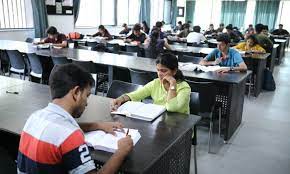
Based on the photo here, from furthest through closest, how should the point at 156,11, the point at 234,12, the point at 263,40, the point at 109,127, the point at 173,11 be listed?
1. the point at 173,11
2. the point at 234,12
3. the point at 156,11
4. the point at 263,40
5. the point at 109,127

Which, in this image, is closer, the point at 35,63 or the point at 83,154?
the point at 83,154

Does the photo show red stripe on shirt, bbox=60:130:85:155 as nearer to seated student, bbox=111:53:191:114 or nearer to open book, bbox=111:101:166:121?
open book, bbox=111:101:166:121

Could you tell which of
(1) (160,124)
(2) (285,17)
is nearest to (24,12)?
(1) (160,124)

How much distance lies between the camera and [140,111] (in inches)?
76.0

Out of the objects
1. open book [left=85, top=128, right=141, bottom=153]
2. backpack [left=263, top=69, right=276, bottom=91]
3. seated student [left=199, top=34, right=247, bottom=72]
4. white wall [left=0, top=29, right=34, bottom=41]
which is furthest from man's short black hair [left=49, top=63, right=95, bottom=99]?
white wall [left=0, top=29, right=34, bottom=41]

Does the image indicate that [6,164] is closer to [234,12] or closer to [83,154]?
[83,154]

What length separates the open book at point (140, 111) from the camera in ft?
6.08

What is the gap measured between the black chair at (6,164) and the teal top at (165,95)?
1014mm

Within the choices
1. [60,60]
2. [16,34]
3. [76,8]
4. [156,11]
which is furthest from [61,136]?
[156,11]

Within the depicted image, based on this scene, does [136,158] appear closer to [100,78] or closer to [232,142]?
[232,142]

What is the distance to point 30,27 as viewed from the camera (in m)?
7.93

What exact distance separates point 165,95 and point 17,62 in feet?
9.69

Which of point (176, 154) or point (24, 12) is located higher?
point (24, 12)

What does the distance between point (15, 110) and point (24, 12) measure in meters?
6.53
